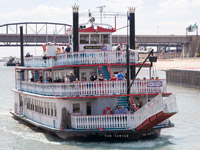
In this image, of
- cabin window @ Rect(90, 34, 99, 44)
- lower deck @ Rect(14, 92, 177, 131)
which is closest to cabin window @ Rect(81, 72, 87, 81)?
lower deck @ Rect(14, 92, 177, 131)

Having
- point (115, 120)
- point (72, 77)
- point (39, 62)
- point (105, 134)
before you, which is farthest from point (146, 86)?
point (39, 62)

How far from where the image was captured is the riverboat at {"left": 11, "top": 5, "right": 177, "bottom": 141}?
2248 centimetres

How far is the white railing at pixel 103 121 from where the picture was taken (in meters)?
22.5

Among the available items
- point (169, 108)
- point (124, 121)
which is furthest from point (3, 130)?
point (169, 108)

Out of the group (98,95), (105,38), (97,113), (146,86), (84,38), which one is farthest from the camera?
(105,38)

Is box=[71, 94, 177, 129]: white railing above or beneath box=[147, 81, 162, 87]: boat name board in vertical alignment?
beneath

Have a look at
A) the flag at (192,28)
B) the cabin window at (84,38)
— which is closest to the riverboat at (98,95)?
the cabin window at (84,38)

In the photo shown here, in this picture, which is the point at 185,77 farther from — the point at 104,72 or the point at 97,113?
the point at 97,113

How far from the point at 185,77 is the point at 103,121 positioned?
4479 cm

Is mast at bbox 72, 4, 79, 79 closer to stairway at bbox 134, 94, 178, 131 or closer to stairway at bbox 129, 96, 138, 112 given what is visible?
stairway at bbox 129, 96, 138, 112

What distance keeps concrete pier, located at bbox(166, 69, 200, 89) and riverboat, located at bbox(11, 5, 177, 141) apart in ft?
119

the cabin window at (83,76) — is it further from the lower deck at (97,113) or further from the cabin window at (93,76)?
the lower deck at (97,113)

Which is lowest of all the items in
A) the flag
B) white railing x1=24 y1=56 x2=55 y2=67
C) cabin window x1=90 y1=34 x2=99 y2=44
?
white railing x1=24 y1=56 x2=55 y2=67

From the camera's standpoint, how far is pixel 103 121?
22.5m
